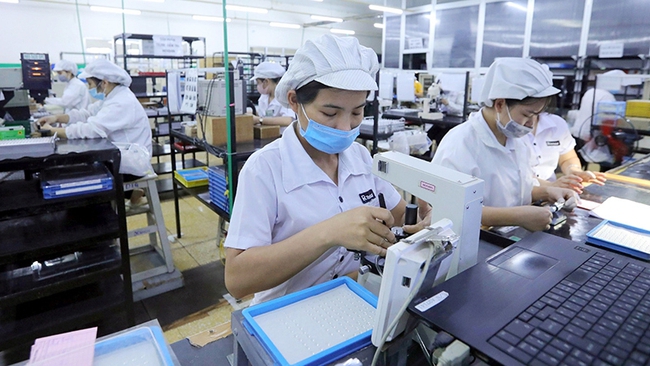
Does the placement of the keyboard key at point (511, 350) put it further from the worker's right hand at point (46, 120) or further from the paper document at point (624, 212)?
the worker's right hand at point (46, 120)

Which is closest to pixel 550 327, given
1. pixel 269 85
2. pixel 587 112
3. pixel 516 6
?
pixel 269 85

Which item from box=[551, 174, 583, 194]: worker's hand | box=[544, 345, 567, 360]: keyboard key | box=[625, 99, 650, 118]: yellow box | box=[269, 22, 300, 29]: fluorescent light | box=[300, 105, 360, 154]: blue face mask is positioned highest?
box=[269, 22, 300, 29]: fluorescent light

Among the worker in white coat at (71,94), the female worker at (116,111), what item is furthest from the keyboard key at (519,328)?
the worker in white coat at (71,94)

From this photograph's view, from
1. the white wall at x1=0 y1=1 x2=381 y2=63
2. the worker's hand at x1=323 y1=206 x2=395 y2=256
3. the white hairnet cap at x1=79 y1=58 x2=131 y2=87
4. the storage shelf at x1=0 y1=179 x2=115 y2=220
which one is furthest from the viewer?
the white wall at x1=0 y1=1 x2=381 y2=63

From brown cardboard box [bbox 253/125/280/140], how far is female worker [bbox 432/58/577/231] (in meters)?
1.67

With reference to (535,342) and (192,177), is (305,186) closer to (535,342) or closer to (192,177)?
(535,342)

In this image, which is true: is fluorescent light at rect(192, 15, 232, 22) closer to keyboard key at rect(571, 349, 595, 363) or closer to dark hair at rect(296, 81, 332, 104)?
dark hair at rect(296, 81, 332, 104)

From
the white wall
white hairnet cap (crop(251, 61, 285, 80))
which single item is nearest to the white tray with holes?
white hairnet cap (crop(251, 61, 285, 80))

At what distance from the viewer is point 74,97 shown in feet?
18.5

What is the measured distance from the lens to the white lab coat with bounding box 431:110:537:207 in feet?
5.16

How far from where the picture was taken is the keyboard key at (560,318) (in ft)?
1.83

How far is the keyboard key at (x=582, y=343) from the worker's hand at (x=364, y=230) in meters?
0.33

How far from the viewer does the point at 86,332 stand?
0.63m

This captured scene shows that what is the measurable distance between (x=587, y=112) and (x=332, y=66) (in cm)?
420
